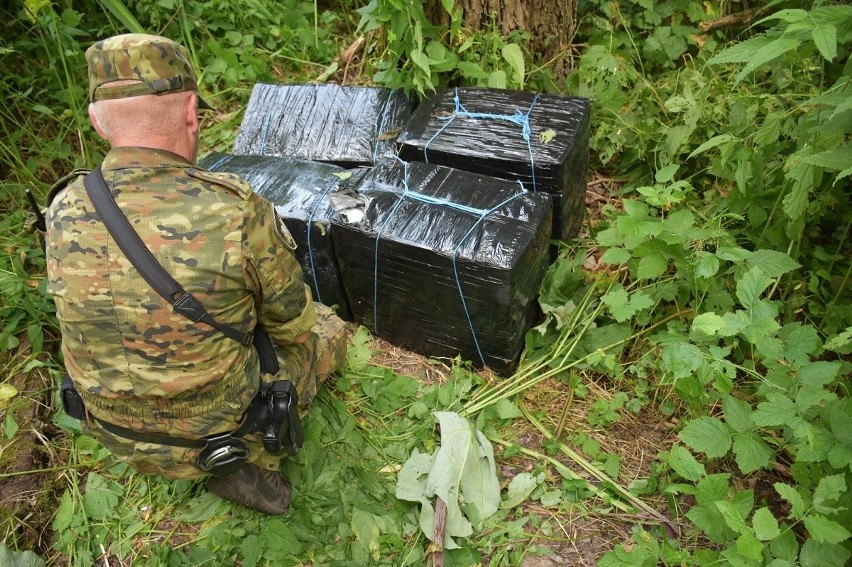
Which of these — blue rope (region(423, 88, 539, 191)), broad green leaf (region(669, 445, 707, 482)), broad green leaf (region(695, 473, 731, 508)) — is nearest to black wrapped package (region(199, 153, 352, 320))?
blue rope (region(423, 88, 539, 191))

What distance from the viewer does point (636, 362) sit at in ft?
8.73

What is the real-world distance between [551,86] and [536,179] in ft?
3.37

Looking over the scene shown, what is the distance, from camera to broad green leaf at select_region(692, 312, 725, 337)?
2.03 meters

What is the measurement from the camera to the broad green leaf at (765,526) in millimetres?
1675

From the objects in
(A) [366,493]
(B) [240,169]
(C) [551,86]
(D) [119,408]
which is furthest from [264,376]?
(C) [551,86]

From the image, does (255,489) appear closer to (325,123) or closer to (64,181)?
(64,181)

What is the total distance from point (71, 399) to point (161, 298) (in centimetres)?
68

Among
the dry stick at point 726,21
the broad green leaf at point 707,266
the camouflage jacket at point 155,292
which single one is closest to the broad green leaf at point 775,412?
the broad green leaf at point 707,266

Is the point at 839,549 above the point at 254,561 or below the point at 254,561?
above

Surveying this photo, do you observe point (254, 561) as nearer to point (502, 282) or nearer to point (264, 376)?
point (264, 376)

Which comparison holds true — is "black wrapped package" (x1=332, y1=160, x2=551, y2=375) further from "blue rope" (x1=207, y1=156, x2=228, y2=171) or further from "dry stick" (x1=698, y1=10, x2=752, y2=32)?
"dry stick" (x1=698, y1=10, x2=752, y2=32)

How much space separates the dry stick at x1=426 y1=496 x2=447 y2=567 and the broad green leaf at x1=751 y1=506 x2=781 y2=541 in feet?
3.36

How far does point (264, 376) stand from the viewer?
2.26m

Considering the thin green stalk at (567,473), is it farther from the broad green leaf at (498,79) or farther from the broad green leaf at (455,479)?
the broad green leaf at (498,79)
